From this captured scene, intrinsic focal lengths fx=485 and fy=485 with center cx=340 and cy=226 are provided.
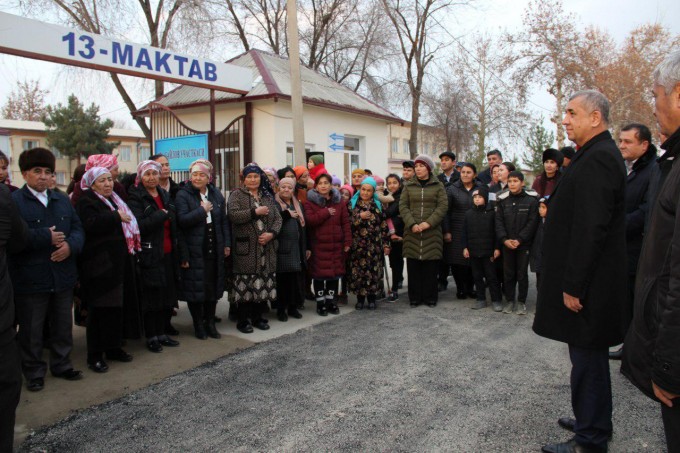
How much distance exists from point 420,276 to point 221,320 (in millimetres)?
2684

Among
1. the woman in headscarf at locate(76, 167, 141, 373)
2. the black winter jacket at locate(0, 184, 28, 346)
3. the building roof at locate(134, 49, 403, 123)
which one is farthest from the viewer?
the building roof at locate(134, 49, 403, 123)

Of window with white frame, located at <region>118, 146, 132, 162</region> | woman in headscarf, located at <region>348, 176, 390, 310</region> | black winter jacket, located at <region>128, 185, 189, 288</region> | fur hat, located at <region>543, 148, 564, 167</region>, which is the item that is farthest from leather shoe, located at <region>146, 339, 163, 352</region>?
window with white frame, located at <region>118, 146, 132, 162</region>

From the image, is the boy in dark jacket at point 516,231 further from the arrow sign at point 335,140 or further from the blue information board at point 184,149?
the arrow sign at point 335,140

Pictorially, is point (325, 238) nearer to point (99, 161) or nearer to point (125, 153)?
point (99, 161)

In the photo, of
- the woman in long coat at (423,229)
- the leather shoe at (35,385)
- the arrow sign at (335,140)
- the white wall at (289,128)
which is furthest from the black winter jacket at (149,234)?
the arrow sign at (335,140)

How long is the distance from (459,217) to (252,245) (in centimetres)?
307

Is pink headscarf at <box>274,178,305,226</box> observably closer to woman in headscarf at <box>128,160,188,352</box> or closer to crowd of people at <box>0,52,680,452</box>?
crowd of people at <box>0,52,680,452</box>

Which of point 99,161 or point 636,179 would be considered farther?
point 99,161

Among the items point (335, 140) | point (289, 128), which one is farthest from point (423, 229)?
point (335, 140)

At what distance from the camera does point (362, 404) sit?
3.49 metres

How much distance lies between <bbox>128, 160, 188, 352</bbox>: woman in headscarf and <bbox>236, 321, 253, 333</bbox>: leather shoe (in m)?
0.71

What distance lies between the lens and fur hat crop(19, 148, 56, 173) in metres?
3.80

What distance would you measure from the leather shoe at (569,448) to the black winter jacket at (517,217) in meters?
3.57

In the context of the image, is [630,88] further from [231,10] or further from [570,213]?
[570,213]
